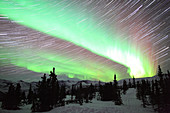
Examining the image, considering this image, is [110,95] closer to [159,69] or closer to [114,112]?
[159,69]

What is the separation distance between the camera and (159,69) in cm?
3903

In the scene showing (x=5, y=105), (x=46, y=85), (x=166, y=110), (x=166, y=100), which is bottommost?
(x=5, y=105)

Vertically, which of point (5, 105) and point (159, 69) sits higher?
point (159, 69)

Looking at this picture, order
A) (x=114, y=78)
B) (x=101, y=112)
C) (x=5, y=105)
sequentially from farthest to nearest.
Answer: (x=114, y=78) < (x=5, y=105) < (x=101, y=112)

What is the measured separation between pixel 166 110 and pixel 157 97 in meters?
2.60

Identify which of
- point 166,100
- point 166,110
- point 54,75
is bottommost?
point 166,110

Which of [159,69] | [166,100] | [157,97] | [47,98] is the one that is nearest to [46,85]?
[47,98]

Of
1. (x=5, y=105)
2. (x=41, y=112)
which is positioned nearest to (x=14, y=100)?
(x=5, y=105)

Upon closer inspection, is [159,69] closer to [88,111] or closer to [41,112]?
[88,111]

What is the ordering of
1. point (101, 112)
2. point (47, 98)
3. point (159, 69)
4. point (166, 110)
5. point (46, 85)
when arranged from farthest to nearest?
1. point (159, 69)
2. point (46, 85)
3. point (47, 98)
4. point (166, 110)
5. point (101, 112)

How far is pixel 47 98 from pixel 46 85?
3.04 m

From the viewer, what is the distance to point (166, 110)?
66.7ft

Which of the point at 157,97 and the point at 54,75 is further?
the point at 54,75

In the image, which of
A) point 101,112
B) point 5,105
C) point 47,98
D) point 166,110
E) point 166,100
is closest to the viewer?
point 101,112
